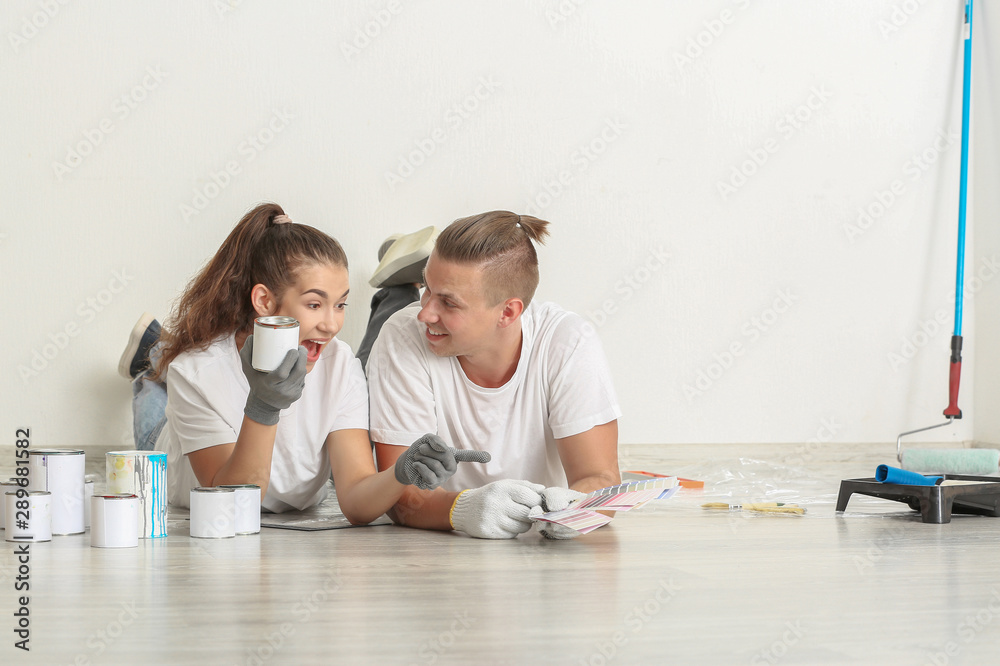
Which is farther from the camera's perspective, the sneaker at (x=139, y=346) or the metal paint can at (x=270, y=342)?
the sneaker at (x=139, y=346)

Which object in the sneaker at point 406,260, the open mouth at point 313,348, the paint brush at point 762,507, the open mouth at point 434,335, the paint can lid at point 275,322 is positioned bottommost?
the paint brush at point 762,507

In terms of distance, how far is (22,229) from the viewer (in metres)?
2.70

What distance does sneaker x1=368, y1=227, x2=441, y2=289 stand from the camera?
2.46m

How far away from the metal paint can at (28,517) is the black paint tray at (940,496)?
158cm

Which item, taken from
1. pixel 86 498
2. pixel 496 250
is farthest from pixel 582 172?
pixel 86 498

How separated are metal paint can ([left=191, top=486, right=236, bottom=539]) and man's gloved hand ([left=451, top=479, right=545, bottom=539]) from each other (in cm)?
43

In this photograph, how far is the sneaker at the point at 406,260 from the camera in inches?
97.0

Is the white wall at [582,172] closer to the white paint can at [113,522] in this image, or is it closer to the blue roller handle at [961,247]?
the blue roller handle at [961,247]

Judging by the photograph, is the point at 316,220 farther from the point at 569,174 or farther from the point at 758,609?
the point at 758,609

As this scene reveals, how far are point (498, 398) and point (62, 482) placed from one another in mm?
851

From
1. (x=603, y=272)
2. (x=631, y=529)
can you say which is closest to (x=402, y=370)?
(x=631, y=529)

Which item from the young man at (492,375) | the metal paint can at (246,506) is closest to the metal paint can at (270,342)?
the metal paint can at (246,506)

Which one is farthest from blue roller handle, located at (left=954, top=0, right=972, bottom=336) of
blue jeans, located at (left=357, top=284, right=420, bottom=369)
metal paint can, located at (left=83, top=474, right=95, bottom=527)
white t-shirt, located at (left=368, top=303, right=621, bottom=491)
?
metal paint can, located at (left=83, top=474, right=95, bottom=527)

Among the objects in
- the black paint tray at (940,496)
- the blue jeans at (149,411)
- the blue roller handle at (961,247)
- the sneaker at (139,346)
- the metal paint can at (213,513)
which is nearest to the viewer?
the metal paint can at (213,513)
